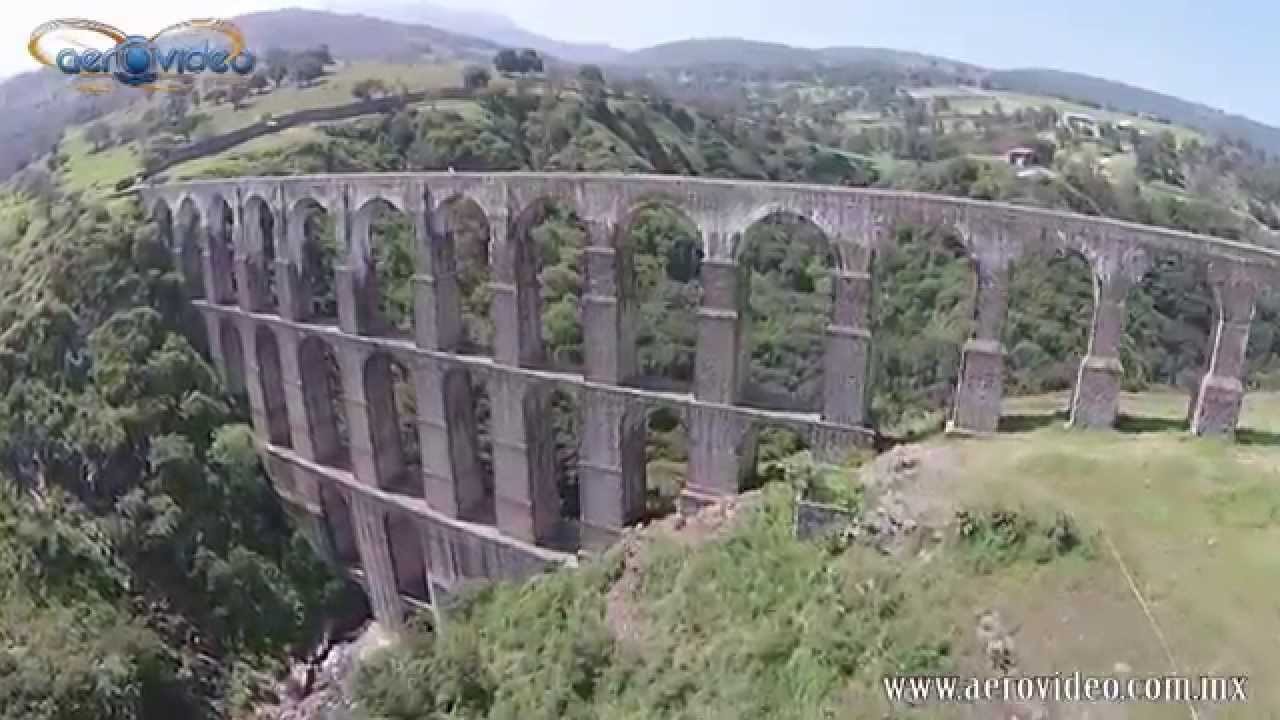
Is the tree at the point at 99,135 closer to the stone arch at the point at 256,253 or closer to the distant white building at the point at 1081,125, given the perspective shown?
the stone arch at the point at 256,253

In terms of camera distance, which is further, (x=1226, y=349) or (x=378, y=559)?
(x=378, y=559)

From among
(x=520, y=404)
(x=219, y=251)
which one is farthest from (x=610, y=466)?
(x=219, y=251)

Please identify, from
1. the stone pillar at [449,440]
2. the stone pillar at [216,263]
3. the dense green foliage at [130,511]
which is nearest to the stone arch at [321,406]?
the dense green foliage at [130,511]

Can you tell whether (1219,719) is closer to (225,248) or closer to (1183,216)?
(225,248)

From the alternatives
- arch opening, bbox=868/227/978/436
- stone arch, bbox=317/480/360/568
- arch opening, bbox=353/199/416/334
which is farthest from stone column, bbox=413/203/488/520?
arch opening, bbox=868/227/978/436

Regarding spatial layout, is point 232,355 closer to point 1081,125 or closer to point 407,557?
point 407,557

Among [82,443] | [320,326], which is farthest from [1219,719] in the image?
[82,443]

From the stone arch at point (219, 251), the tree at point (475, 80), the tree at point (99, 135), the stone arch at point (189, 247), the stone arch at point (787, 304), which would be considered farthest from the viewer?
the tree at point (99, 135)

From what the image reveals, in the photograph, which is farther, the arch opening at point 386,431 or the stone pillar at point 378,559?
the stone pillar at point 378,559
